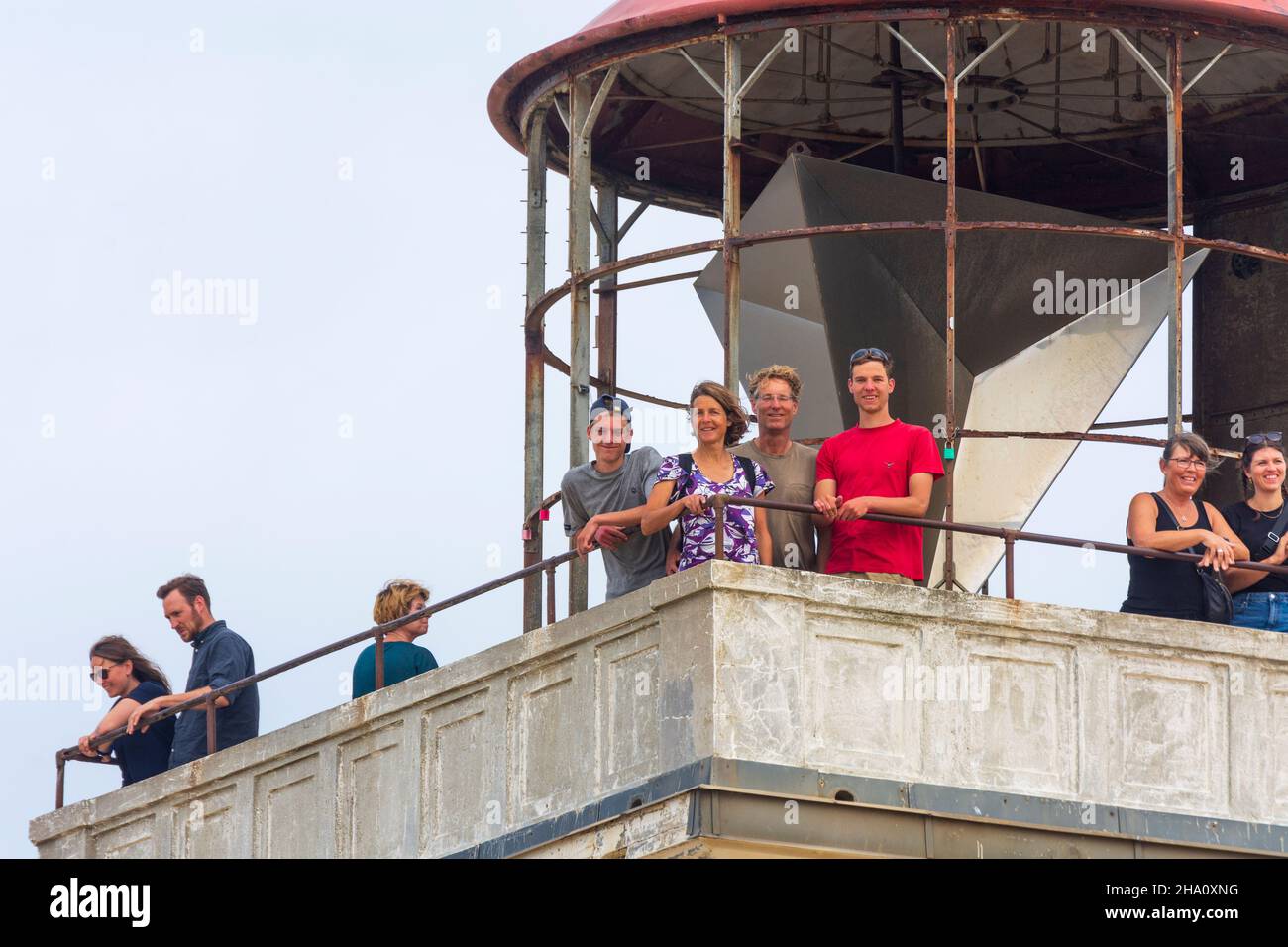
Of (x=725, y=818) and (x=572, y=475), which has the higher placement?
(x=572, y=475)

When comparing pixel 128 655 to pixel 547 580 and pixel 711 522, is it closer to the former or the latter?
pixel 547 580

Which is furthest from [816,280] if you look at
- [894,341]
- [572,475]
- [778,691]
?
[778,691]

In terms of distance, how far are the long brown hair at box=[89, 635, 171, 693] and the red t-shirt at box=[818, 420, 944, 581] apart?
22.8ft

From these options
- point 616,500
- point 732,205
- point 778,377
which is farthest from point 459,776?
point 732,205

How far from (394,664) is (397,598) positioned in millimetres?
509

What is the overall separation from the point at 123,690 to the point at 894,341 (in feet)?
24.2

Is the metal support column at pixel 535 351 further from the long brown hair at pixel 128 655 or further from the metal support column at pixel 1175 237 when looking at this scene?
the metal support column at pixel 1175 237

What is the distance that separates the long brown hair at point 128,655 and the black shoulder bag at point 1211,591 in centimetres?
876

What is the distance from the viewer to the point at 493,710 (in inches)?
976

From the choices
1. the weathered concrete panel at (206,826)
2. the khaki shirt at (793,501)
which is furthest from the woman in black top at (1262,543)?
the weathered concrete panel at (206,826)

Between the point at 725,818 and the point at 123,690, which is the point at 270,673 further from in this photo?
the point at 725,818

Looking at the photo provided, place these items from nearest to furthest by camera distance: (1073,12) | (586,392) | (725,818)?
(725,818) < (1073,12) < (586,392)

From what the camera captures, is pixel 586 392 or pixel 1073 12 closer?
pixel 1073 12

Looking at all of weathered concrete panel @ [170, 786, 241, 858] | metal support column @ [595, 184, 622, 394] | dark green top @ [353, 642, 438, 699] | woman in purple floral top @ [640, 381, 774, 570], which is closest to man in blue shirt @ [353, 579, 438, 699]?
dark green top @ [353, 642, 438, 699]
